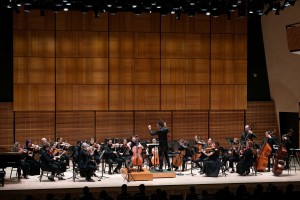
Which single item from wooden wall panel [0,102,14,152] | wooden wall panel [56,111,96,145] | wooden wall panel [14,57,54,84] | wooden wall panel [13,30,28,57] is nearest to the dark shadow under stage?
wooden wall panel [0,102,14,152]

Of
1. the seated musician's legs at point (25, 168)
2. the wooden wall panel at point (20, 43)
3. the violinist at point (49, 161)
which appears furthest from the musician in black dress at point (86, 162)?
the wooden wall panel at point (20, 43)

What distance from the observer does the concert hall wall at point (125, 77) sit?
18000mm

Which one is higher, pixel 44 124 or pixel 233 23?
pixel 233 23

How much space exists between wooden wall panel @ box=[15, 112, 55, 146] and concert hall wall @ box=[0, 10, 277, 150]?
4cm

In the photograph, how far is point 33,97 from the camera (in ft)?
59.1

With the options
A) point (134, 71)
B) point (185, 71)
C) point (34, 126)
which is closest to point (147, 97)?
point (134, 71)

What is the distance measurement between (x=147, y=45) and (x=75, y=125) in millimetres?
4214

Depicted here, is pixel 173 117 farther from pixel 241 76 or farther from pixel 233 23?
pixel 233 23

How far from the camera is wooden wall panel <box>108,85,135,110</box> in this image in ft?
61.2

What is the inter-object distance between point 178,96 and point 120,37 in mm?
3304

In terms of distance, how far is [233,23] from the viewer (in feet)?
64.0

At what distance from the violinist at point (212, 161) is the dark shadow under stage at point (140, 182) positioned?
8.7 inches

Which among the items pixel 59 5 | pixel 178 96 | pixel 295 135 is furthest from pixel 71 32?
pixel 295 135

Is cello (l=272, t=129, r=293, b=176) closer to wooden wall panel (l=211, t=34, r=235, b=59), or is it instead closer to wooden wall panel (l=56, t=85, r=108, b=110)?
wooden wall panel (l=211, t=34, r=235, b=59)
